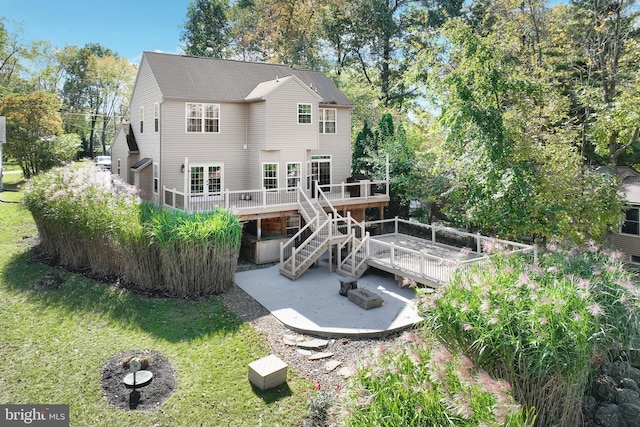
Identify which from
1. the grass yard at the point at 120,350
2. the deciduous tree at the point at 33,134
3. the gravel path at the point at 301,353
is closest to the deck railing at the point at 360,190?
the gravel path at the point at 301,353

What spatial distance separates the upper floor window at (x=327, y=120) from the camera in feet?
65.8

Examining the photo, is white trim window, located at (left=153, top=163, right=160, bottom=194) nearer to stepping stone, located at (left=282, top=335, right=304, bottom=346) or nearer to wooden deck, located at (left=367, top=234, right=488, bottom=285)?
wooden deck, located at (left=367, top=234, right=488, bottom=285)

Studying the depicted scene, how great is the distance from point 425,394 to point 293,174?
1413 centimetres

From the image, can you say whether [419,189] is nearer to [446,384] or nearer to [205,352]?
[205,352]

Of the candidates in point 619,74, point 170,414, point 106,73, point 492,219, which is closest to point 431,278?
point 492,219

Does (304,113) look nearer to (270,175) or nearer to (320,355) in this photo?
(270,175)

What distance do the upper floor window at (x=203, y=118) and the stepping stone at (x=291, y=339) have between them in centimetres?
1088

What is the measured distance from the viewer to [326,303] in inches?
455

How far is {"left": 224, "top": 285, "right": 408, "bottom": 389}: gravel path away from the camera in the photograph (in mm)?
7938

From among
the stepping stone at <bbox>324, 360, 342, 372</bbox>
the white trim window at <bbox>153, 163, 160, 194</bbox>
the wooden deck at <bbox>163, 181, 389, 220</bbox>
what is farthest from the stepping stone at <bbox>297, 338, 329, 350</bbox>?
the white trim window at <bbox>153, 163, 160, 194</bbox>

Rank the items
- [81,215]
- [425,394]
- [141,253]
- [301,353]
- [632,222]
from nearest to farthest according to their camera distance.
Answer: [425,394], [301,353], [141,253], [81,215], [632,222]

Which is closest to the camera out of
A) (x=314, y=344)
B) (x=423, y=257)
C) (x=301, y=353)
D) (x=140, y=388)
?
(x=140, y=388)

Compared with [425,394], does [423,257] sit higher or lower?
higher

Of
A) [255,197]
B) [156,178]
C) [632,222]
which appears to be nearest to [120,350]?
[255,197]
